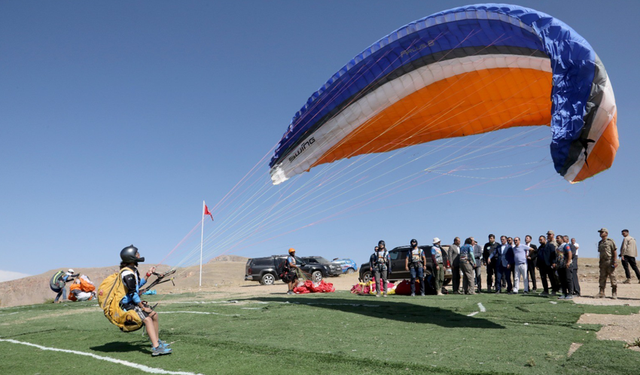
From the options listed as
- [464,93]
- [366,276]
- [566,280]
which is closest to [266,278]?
[366,276]

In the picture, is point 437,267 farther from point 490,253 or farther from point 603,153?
point 603,153

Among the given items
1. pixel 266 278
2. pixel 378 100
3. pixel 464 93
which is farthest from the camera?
pixel 266 278

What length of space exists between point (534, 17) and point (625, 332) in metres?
4.58

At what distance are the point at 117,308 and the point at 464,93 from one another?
7.16m

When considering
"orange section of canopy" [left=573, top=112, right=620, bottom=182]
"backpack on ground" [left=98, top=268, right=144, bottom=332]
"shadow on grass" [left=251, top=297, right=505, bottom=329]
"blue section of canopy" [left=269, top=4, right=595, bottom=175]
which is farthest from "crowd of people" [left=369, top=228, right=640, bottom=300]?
"backpack on ground" [left=98, top=268, right=144, bottom=332]

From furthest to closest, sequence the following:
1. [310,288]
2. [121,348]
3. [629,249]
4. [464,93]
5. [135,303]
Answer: [310,288] → [629,249] → [464,93] → [121,348] → [135,303]

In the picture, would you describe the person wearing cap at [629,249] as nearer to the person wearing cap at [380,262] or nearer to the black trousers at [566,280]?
the black trousers at [566,280]

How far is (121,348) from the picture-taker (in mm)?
5551

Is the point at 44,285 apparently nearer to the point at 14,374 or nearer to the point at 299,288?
the point at 299,288

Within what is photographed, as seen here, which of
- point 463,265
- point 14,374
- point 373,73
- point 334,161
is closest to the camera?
point 14,374

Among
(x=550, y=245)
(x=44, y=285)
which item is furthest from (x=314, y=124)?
(x=44, y=285)

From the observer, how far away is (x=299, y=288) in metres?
13.7

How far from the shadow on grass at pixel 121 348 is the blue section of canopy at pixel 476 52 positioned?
4974mm

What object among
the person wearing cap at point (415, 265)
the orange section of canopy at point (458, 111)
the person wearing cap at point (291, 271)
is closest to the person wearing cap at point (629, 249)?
the orange section of canopy at point (458, 111)
